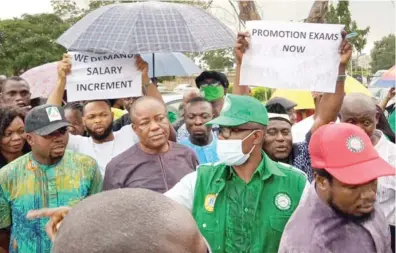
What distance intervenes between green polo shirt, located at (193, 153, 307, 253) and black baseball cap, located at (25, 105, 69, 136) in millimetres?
1163

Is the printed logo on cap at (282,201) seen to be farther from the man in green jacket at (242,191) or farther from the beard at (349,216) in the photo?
the beard at (349,216)

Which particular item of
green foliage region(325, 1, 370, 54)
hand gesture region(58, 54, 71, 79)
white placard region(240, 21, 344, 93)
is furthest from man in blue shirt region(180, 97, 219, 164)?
green foliage region(325, 1, 370, 54)

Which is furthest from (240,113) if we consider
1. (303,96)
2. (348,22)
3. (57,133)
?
(348,22)

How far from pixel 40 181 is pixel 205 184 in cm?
118

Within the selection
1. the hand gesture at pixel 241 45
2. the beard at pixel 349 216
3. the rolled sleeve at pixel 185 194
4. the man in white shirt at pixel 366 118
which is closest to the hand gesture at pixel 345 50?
the man in white shirt at pixel 366 118

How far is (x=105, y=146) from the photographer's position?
4.55 meters

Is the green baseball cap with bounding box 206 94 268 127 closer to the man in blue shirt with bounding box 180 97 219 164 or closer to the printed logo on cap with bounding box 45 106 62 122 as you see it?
the printed logo on cap with bounding box 45 106 62 122

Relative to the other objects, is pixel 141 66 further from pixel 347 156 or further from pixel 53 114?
pixel 347 156

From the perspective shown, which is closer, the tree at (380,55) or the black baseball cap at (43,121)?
the black baseball cap at (43,121)

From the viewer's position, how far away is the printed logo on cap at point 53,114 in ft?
12.0

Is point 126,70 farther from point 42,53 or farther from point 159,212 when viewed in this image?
point 42,53

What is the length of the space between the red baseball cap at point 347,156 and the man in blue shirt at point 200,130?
2235 mm

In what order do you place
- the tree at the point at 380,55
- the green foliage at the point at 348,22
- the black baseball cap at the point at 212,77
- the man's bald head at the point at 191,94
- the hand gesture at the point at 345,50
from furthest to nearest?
the tree at the point at 380,55, the green foliage at the point at 348,22, the black baseball cap at the point at 212,77, the man's bald head at the point at 191,94, the hand gesture at the point at 345,50

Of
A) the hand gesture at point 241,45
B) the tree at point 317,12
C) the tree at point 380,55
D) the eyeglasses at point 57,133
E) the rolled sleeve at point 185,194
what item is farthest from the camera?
the tree at point 380,55
